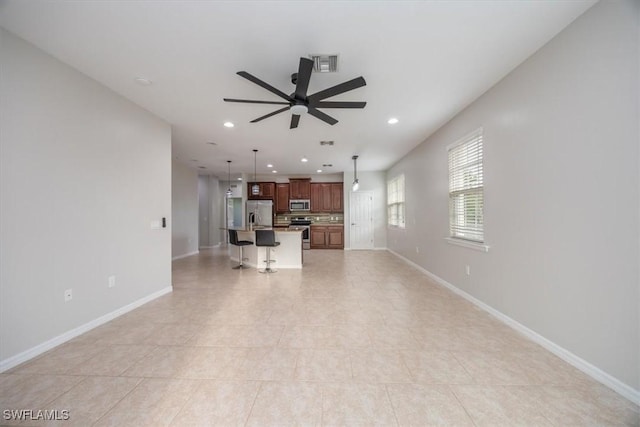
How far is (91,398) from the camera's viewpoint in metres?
1.65

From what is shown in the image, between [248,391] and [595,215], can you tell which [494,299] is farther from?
[248,391]

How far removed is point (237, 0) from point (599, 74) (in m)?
2.61

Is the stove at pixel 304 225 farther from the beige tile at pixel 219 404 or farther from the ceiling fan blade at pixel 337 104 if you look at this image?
the beige tile at pixel 219 404

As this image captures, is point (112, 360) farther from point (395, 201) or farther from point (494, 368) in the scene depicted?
point (395, 201)

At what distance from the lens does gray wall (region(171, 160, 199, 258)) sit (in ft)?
23.2

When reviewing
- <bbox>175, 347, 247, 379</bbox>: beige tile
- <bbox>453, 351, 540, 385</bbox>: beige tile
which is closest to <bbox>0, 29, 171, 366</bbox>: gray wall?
<bbox>175, 347, 247, 379</bbox>: beige tile

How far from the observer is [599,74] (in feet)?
5.75

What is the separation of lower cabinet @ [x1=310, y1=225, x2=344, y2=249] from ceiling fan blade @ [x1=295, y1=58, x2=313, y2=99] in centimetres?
634

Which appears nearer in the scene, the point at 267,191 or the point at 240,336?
the point at 240,336

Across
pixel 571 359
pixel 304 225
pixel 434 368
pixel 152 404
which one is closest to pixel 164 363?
pixel 152 404

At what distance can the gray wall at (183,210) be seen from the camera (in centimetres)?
706

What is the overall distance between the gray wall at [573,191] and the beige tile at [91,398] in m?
3.39

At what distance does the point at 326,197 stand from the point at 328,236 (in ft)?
4.58

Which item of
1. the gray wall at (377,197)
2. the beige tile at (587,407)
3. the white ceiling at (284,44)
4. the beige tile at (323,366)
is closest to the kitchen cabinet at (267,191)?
the gray wall at (377,197)
